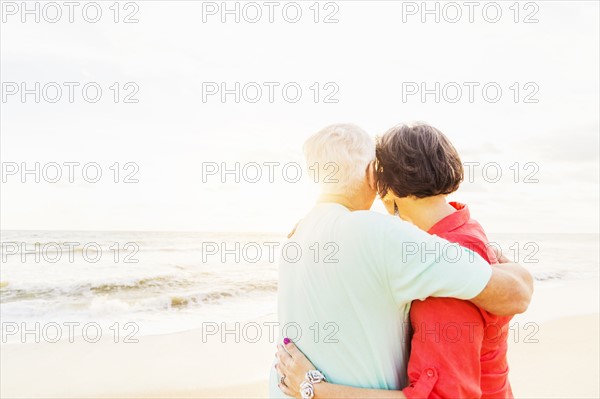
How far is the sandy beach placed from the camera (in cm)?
532

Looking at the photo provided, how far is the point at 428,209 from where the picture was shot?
1996mm

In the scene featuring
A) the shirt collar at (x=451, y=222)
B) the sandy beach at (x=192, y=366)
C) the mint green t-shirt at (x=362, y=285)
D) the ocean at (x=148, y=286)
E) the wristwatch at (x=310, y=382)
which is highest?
the shirt collar at (x=451, y=222)

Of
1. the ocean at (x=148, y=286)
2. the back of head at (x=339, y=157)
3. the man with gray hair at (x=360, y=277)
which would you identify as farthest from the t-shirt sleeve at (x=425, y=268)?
the ocean at (x=148, y=286)

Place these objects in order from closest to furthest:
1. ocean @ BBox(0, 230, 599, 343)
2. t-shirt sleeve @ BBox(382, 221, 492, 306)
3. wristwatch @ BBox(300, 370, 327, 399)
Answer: t-shirt sleeve @ BBox(382, 221, 492, 306) → wristwatch @ BBox(300, 370, 327, 399) → ocean @ BBox(0, 230, 599, 343)

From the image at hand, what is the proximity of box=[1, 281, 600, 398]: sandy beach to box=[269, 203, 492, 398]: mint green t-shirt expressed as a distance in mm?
3558

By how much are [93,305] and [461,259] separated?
1061cm

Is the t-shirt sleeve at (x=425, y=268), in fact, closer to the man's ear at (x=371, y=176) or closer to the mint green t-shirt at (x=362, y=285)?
the mint green t-shirt at (x=362, y=285)

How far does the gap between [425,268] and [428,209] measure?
421 mm

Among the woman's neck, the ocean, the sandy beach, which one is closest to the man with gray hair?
the woman's neck

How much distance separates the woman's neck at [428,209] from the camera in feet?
6.50

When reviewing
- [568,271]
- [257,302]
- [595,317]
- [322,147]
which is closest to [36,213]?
[257,302]

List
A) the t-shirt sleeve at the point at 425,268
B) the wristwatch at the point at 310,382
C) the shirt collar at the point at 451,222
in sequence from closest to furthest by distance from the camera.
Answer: the t-shirt sleeve at the point at 425,268 → the wristwatch at the point at 310,382 → the shirt collar at the point at 451,222

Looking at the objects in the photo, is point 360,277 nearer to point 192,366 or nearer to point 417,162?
point 417,162

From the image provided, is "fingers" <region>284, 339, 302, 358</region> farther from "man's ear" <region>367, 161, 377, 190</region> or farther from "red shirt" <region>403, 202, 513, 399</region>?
"man's ear" <region>367, 161, 377, 190</region>
